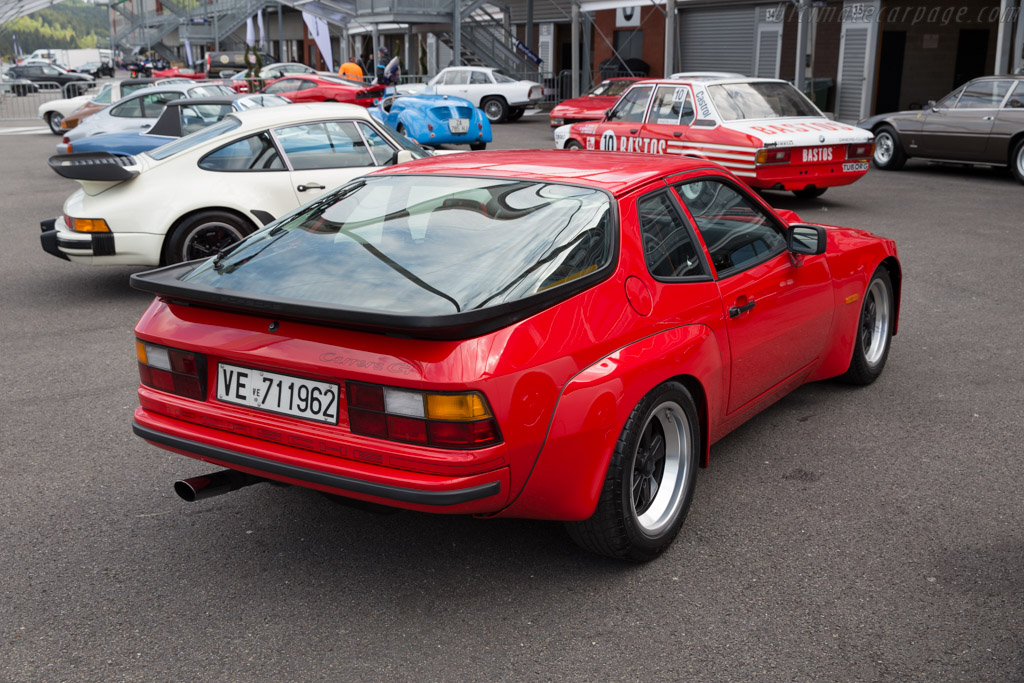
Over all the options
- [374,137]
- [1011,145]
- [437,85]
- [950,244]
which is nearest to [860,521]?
[374,137]

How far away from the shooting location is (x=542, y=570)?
336cm

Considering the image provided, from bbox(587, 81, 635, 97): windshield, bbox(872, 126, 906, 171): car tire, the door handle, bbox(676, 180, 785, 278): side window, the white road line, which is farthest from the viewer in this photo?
the white road line

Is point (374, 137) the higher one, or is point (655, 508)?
point (374, 137)

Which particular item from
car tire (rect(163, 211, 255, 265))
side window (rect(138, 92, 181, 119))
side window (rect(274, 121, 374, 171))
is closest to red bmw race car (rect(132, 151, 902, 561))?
car tire (rect(163, 211, 255, 265))

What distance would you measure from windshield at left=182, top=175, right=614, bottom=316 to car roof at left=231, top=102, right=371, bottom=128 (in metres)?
4.26

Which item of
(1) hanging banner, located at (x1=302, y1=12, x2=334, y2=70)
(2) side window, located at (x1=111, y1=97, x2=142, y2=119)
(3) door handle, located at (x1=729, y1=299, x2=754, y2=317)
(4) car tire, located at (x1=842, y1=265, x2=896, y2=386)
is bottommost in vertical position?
(4) car tire, located at (x1=842, y1=265, x2=896, y2=386)

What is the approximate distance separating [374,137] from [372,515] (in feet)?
16.9

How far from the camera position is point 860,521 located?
3688mm

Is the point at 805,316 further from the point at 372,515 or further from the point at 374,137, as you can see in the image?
the point at 374,137

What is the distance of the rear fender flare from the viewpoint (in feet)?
9.57

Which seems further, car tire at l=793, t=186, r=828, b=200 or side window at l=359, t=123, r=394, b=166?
car tire at l=793, t=186, r=828, b=200

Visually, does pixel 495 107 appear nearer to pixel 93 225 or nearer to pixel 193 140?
pixel 193 140

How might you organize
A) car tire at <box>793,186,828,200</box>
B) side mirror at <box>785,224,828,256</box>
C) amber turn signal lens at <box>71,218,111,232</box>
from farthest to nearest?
1. car tire at <box>793,186,828,200</box>
2. amber turn signal lens at <box>71,218,111,232</box>
3. side mirror at <box>785,224,828,256</box>

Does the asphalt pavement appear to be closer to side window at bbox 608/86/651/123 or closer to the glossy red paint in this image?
the glossy red paint
